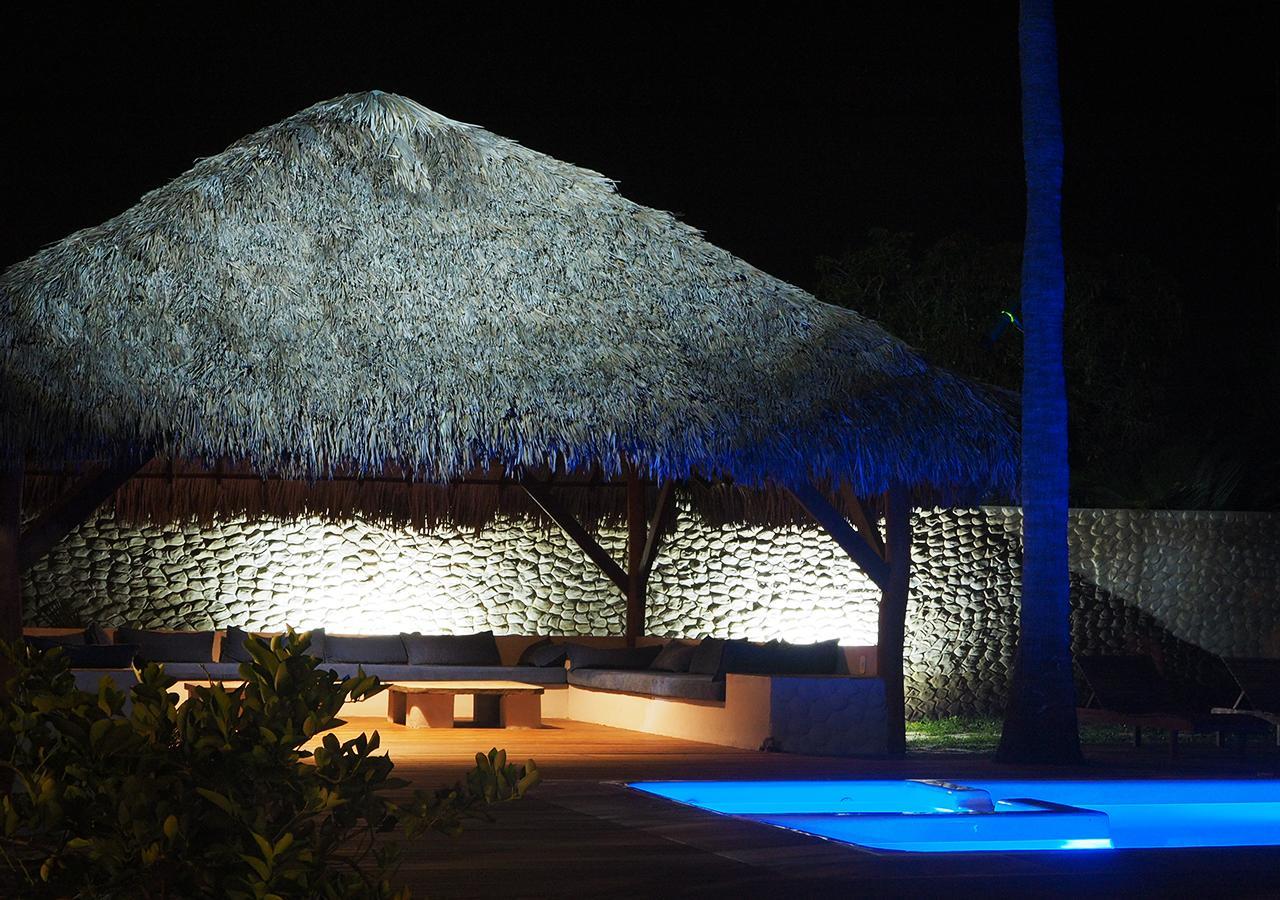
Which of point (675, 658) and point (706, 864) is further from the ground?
point (675, 658)

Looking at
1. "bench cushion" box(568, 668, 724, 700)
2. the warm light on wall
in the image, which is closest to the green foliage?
"bench cushion" box(568, 668, 724, 700)

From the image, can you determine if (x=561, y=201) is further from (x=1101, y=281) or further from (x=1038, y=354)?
(x=1101, y=281)

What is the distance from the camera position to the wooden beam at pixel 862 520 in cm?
953

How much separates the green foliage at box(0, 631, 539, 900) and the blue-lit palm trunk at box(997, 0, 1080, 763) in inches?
253

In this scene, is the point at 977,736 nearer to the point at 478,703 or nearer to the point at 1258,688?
the point at 1258,688

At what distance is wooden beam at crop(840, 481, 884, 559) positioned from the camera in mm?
9531

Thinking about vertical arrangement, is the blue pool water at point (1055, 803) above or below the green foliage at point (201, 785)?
below

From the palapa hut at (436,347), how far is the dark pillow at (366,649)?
123 inches

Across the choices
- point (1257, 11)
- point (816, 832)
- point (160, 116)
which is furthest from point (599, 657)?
point (160, 116)

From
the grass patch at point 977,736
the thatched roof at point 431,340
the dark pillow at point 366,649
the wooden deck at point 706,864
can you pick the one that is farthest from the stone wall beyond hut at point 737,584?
the wooden deck at point 706,864

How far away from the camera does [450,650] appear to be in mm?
12445

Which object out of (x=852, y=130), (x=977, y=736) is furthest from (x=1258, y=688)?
(x=852, y=130)

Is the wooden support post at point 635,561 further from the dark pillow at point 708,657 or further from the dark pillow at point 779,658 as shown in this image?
the dark pillow at point 779,658

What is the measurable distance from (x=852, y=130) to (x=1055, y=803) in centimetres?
2020
